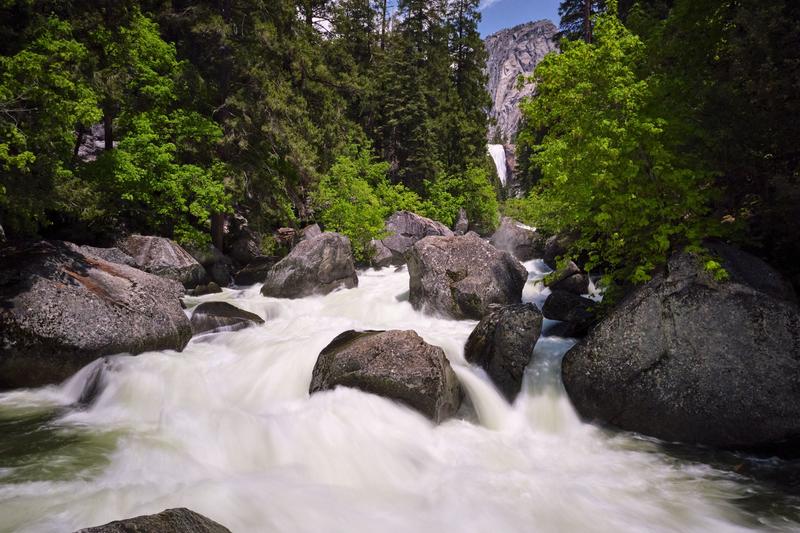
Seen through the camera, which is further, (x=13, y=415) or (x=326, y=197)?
(x=326, y=197)

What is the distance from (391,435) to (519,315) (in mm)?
3092

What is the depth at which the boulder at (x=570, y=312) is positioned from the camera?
868cm

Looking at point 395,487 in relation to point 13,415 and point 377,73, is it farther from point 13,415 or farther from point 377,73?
point 377,73

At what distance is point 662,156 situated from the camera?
620cm

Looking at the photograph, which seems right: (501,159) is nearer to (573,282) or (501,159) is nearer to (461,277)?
(573,282)

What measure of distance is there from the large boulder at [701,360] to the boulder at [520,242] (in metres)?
12.6

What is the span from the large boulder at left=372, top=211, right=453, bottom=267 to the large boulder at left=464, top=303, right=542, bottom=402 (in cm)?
1165

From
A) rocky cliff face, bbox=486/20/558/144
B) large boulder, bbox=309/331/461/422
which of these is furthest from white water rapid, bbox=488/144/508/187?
rocky cliff face, bbox=486/20/558/144

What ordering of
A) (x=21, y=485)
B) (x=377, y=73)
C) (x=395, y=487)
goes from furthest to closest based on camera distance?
(x=377, y=73)
(x=395, y=487)
(x=21, y=485)

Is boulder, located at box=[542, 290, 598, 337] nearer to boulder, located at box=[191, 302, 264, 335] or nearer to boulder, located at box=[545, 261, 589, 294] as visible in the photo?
boulder, located at box=[545, 261, 589, 294]

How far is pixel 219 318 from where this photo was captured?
388 inches

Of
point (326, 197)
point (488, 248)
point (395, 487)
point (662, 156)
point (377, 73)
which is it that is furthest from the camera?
point (377, 73)

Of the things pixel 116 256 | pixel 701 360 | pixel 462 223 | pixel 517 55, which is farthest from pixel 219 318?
pixel 517 55

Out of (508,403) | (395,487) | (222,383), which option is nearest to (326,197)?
(222,383)
